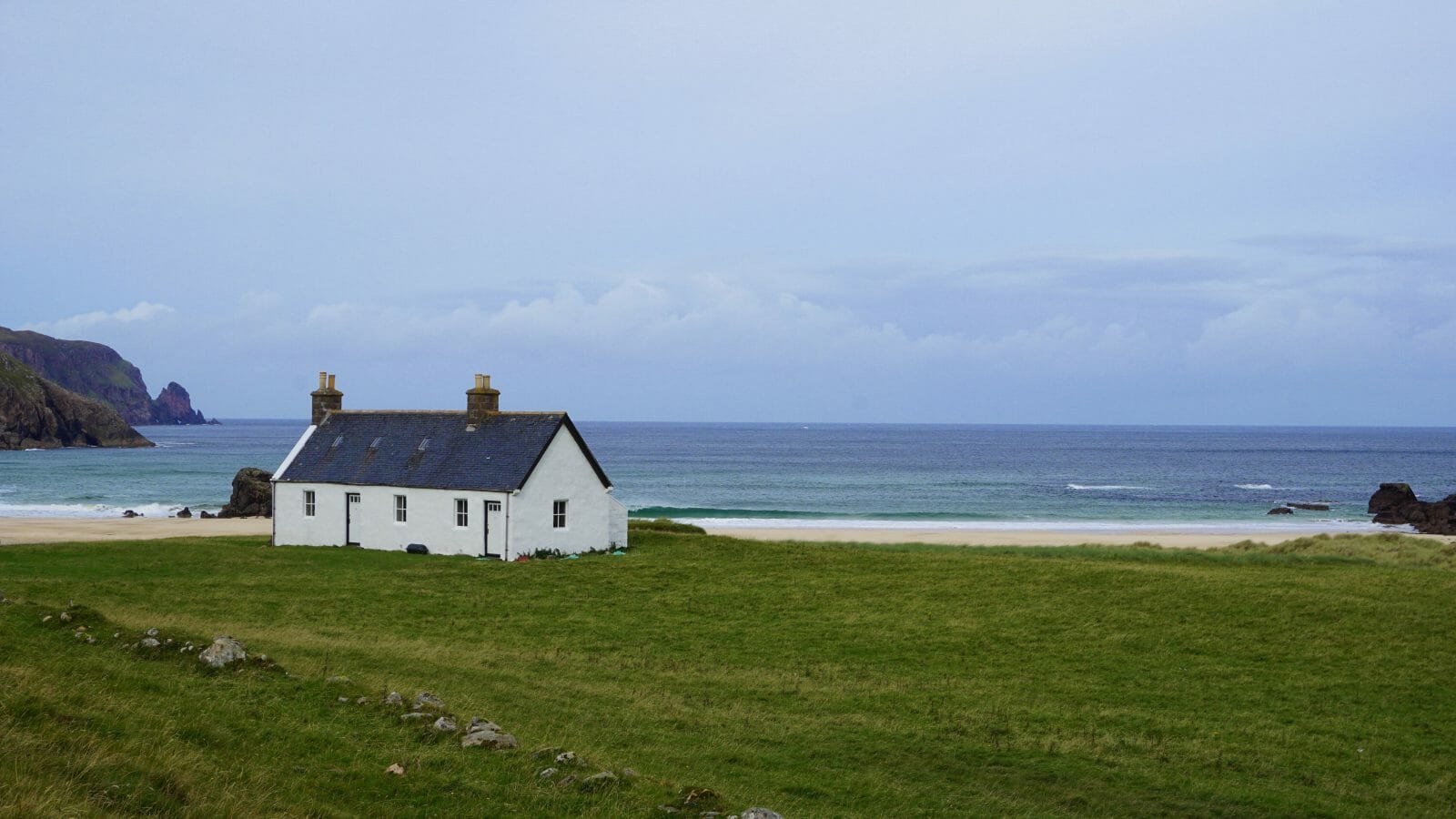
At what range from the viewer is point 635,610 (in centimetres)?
2839

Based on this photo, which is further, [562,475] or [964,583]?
[562,475]

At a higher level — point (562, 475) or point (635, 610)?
point (562, 475)

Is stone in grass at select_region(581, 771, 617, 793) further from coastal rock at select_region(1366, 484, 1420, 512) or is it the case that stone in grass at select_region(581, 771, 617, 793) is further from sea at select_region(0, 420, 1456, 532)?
coastal rock at select_region(1366, 484, 1420, 512)

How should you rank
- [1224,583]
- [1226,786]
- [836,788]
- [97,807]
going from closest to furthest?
[97,807] → [836,788] → [1226,786] → [1224,583]

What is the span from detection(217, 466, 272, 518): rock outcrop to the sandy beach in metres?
2.85

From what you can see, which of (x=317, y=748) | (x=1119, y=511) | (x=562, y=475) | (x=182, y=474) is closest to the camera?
(x=317, y=748)

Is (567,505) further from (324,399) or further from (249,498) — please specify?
(249,498)

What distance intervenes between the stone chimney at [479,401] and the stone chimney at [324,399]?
820 centimetres

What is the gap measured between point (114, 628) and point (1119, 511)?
7948cm

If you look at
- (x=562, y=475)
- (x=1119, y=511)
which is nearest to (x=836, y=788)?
(x=562, y=475)

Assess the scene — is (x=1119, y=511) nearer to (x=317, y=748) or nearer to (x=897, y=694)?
(x=897, y=694)

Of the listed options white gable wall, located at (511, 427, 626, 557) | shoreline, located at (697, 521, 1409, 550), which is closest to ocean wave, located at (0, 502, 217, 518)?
shoreline, located at (697, 521, 1409, 550)

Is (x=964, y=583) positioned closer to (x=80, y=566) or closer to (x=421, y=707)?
(x=421, y=707)

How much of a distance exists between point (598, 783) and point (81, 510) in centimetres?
7898
